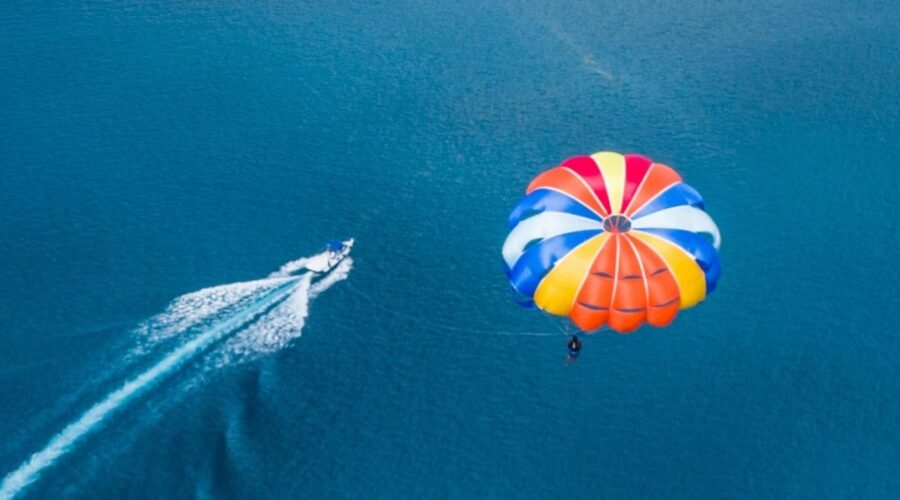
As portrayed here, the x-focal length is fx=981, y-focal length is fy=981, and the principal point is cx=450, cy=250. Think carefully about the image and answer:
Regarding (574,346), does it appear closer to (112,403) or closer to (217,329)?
(217,329)

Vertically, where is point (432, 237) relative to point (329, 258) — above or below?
above

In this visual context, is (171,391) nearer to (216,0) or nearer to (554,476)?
(554,476)

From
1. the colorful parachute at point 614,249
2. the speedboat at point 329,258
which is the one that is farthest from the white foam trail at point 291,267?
the colorful parachute at point 614,249

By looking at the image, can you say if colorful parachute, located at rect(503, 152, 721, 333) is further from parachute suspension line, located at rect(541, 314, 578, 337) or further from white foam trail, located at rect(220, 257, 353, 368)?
white foam trail, located at rect(220, 257, 353, 368)

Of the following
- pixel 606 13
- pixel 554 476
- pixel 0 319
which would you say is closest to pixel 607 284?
pixel 554 476

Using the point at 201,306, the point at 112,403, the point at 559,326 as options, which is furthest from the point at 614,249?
the point at 112,403

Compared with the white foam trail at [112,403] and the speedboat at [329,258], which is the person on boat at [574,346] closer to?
the speedboat at [329,258]
